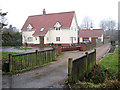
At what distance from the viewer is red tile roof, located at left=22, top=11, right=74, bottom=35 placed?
33125 millimetres

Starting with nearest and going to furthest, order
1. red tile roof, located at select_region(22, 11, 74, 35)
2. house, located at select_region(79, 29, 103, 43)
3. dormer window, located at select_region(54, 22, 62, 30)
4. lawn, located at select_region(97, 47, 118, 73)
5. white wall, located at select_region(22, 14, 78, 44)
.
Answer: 1. lawn, located at select_region(97, 47, 118, 73)
2. white wall, located at select_region(22, 14, 78, 44)
3. dormer window, located at select_region(54, 22, 62, 30)
4. red tile roof, located at select_region(22, 11, 74, 35)
5. house, located at select_region(79, 29, 103, 43)

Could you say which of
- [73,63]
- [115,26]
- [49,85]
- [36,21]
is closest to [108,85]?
[73,63]

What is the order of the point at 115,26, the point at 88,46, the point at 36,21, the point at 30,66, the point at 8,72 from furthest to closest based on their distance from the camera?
the point at 115,26
the point at 36,21
the point at 88,46
the point at 30,66
the point at 8,72

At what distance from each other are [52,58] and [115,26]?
86.2 m

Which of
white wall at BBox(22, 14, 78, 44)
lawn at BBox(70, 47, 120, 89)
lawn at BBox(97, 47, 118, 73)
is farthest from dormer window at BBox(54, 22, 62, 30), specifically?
lawn at BBox(70, 47, 120, 89)

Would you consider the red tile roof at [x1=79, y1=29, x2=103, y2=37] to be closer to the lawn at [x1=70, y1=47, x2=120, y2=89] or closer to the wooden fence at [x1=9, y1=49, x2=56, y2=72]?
the wooden fence at [x1=9, y1=49, x2=56, y2=72]

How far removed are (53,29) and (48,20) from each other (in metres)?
4.00

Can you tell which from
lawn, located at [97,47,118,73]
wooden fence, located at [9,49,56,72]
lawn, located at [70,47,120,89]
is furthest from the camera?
lawn, located at [97,47,118,73]

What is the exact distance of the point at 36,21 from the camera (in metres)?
37.6

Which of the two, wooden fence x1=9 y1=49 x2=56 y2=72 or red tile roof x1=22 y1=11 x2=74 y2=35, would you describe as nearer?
wooden fence x1=9 y1=49 x2=56 y2=72

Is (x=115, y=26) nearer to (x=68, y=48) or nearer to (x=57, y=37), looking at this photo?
(x=57, y=37)

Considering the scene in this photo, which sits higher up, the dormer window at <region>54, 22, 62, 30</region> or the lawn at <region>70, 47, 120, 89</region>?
the dormer window at <region>54, 22, 62, 30</region>

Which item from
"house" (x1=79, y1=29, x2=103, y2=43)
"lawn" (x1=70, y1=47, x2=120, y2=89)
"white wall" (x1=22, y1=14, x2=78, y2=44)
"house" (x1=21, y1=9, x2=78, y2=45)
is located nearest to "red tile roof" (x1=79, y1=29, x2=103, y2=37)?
"house" (x1=79, y1=29, x2=103, y2=43)

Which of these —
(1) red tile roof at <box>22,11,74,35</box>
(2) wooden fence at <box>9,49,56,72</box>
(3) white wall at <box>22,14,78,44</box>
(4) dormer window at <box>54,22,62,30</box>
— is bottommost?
(2) wooden fence at <box>9,49,56,72</box>
